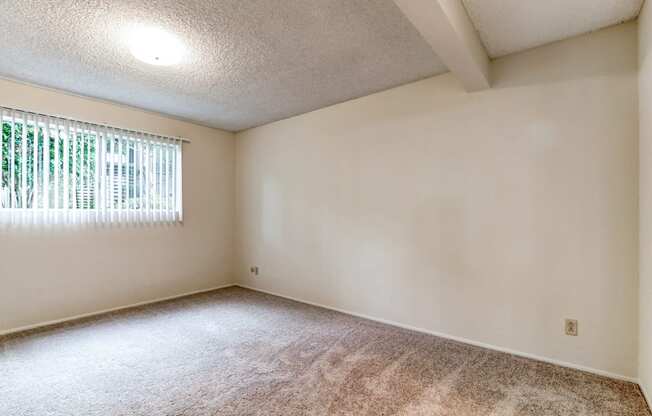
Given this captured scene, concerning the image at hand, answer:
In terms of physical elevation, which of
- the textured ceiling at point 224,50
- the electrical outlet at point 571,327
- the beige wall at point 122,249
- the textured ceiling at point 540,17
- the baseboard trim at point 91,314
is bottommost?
the baseboard trim at point 91,314

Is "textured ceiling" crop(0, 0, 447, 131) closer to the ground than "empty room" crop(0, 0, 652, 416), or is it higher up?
higher up

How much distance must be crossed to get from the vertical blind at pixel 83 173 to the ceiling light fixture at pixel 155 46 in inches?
57.3

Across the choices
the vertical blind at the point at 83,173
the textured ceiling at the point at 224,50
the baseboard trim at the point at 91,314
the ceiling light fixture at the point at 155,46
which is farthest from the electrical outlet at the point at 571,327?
the vertical blind at the point at 83,173

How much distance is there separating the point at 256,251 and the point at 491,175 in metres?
3.22

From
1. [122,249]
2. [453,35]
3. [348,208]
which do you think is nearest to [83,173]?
[122,249]

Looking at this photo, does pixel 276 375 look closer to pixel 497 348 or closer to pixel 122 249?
pixel 497 348

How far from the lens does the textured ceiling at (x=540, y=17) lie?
1913mm

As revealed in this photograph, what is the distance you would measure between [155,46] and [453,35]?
207cm

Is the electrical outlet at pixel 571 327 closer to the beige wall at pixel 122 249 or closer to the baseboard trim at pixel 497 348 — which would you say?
the baseboard trim at pixel 497 348

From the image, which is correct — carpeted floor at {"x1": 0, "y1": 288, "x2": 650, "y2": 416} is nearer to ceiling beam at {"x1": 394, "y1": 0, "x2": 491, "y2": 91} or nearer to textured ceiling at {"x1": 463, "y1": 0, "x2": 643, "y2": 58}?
ceiling beam at {"x1": 394, "y1": 0, "x2": 491, "y2": 91}

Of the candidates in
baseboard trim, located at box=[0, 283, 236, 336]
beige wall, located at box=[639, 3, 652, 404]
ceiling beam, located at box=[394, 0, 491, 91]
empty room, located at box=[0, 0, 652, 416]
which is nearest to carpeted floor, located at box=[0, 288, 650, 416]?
empty room, located at box=[0, 0, 652, 416]

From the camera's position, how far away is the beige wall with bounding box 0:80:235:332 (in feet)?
9.79

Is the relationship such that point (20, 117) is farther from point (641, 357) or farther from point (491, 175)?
point (641, 357)

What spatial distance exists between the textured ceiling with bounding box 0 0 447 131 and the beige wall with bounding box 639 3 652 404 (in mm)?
1249
